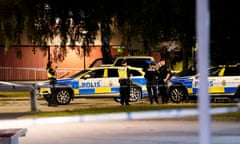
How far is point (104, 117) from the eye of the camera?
1634 cm

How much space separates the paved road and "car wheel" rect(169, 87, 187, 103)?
323 inches

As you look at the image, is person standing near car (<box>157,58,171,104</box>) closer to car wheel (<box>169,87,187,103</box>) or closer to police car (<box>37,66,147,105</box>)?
car wheel (<box>169,87,187,103</box>)

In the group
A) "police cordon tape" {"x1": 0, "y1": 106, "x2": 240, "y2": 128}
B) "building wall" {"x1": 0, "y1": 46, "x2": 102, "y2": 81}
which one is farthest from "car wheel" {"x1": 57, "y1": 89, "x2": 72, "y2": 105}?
"building wall" {"x1": 0, "y1": 46, "x2": 102, "y2": 81}

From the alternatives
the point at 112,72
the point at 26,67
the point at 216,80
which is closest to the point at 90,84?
the point at 112,72

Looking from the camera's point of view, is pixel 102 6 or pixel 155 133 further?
pixel 155 133

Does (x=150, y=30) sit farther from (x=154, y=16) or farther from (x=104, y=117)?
(x=104, y=117)

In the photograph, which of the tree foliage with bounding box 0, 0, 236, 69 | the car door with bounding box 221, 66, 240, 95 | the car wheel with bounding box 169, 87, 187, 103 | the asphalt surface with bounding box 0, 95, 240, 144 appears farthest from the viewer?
the car wheel with bounding box 169, 87, 187, 103

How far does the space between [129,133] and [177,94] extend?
10943 millimetres

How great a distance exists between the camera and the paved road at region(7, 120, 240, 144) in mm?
11184

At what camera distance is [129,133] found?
12.5 metres

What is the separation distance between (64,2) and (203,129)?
652cm

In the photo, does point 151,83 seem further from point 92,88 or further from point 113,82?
point 92,88

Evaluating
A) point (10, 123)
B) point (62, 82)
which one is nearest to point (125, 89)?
point (62, 82)

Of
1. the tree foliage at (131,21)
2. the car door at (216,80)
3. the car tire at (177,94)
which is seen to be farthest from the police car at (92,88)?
the tree foliage at (131,21)
